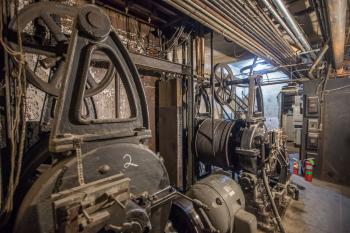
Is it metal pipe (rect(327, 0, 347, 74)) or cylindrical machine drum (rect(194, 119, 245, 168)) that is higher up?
metal pipe (rect(327, 0, 347, 74))

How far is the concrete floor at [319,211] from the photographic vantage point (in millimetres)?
2137

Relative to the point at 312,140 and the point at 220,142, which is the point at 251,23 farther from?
the point at 312,140

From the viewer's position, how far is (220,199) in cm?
165

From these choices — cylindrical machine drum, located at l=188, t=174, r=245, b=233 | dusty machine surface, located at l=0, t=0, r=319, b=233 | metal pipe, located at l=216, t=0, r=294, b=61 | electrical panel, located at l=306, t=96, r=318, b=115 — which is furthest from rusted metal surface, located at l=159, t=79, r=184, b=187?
electrical panel, located at l=306, t=96, r=318, b=115

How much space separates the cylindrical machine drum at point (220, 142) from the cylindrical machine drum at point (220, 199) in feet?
1.47

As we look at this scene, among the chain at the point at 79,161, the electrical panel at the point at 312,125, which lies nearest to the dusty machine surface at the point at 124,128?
the chain at the point at 79,161

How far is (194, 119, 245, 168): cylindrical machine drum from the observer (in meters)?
2.25

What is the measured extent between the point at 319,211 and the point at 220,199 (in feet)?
5.92

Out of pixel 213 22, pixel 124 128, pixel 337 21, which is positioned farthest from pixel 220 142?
pixel 337 21

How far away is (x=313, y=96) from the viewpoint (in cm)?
388

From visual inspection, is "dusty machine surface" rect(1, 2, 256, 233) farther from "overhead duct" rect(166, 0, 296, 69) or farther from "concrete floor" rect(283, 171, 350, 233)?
"concrete floor" rect(283, 171, 350, 233)

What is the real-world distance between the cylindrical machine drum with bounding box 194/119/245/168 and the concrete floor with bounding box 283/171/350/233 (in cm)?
106

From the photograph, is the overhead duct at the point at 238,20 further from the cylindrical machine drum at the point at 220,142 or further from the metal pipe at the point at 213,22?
the cylindrical machine drum at the point at 220,142

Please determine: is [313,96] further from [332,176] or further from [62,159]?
[62,159]
